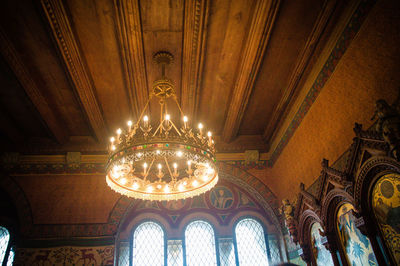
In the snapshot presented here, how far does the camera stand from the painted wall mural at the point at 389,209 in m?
3.34

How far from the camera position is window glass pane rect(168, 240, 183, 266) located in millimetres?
7320

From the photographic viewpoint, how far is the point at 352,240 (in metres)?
4.30

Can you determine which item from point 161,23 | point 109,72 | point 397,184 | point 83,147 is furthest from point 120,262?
point 397,184

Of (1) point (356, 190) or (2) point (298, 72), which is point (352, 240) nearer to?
(1) point (356, 190)

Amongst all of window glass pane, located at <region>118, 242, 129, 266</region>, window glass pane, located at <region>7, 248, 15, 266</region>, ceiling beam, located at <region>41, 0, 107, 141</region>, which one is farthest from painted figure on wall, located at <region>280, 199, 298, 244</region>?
window glass pane, located at <region>7, 248, 15, 266</region>

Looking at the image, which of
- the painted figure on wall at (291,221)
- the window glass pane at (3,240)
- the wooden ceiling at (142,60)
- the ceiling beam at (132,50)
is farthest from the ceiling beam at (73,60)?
the painted figure on wall at (291,221)

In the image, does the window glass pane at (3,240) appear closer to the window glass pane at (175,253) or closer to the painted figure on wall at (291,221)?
the window glass pane at (175,253)

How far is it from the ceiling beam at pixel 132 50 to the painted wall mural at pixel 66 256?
135 inches

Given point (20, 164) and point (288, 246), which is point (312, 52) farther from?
point (20, 164)

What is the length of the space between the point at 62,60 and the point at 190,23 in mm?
2428

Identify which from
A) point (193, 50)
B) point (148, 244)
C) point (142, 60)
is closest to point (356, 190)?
point (193, 50)

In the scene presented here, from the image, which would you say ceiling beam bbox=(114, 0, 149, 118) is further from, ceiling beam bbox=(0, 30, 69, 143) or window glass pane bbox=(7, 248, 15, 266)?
window glass pane bbox=(7, 248, 15, 266)

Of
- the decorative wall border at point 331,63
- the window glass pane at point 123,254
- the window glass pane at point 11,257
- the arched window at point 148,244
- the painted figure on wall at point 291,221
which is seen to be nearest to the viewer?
the decorative wall border at point 331,63

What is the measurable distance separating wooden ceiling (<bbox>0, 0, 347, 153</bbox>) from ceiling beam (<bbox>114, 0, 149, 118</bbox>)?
2 centimetres
